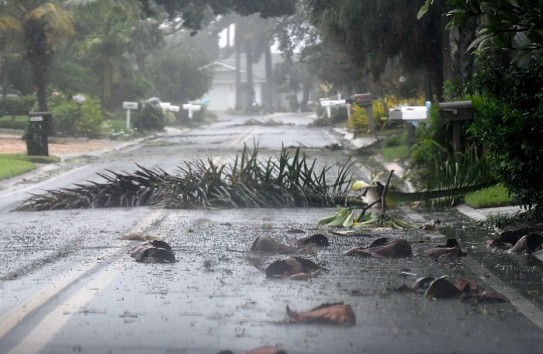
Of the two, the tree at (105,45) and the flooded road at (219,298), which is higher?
the tree at (105,45)

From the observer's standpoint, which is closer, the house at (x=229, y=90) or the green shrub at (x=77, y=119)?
the green shrub at (x=77, y=119)

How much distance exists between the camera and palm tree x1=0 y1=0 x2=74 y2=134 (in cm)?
3928

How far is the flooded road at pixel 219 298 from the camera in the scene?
22.3 feet

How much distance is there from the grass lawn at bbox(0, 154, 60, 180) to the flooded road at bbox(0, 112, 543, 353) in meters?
12.1

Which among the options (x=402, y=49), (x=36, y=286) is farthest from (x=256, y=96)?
(x=36, y=286)

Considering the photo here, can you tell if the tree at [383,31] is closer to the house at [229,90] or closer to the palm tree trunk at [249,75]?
the palm tree trunk at [249,75]

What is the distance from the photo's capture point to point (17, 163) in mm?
28172

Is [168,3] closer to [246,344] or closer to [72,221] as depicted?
[72,221]

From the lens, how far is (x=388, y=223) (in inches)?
539

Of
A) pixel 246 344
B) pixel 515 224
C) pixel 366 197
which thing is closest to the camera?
pixel 246 344

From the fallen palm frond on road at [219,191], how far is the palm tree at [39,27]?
2304cm

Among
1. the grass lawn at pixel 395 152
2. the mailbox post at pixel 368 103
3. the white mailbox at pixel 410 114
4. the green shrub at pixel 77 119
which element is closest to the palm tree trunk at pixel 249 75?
the green shrub at pixel 77 119

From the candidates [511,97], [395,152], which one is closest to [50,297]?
[511,97]

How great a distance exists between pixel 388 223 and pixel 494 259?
3.03m
